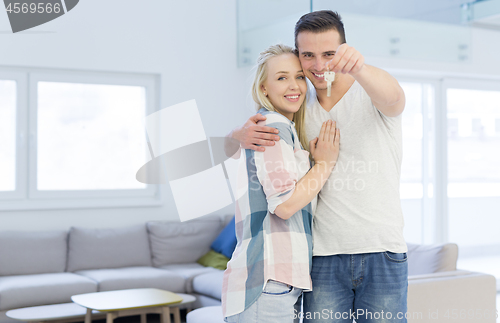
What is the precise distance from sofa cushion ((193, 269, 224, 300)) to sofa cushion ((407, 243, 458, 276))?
4.55ft

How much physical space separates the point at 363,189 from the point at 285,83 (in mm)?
397

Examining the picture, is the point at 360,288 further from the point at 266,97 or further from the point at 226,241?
the point at 226,241

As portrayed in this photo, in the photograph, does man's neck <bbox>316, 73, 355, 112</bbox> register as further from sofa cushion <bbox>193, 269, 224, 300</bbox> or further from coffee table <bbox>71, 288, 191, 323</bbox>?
sofa cushion <bbox>193, 269, 224, 300</bbox>

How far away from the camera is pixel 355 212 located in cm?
158

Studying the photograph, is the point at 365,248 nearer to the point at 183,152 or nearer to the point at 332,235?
the point at 332,235

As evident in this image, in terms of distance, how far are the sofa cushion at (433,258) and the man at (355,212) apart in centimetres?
169

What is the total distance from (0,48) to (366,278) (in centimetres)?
416

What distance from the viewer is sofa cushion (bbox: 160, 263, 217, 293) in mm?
4330

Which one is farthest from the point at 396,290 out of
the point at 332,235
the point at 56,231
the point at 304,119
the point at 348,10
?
the point at 56,231

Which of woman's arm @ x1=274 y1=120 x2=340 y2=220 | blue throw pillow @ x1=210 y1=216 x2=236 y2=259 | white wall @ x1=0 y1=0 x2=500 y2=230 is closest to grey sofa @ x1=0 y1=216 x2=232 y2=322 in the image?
blue throw pillow @ x1=210 y1=216 x2=236 y2=259

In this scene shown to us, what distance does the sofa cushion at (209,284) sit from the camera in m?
3.98

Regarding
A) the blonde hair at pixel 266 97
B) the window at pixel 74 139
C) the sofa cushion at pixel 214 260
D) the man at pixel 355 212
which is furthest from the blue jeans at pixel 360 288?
the window at pixel 74 139

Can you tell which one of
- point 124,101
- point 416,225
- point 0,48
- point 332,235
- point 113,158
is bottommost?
point 416,225

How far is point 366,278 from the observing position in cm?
155
